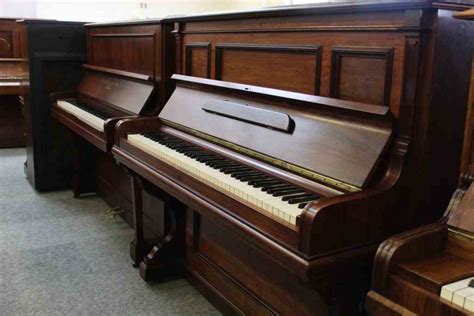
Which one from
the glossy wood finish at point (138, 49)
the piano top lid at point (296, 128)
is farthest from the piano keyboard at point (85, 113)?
the piano top lid at point (296, 128)

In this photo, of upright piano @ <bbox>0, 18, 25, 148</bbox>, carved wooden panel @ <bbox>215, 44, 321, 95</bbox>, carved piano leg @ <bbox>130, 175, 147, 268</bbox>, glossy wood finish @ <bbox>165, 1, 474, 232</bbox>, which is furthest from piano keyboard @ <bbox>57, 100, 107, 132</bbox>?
upright piano @ <bbox>0, 18, 25, 148</bbox>

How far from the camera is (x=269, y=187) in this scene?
1631mm

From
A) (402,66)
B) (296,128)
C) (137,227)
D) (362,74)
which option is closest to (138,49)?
(137,227)

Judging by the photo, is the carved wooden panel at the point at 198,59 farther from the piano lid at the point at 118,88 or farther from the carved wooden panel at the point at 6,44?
the carved wooden panel at the point at 6,44

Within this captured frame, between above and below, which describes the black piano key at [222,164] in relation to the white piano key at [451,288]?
above

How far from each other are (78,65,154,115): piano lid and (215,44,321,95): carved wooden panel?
28.6 inches

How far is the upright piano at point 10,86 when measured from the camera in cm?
515

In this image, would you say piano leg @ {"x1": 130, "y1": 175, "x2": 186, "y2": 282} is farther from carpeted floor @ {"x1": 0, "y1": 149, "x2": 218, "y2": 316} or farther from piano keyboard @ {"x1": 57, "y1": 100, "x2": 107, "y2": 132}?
piano keyboard @ {"x1": 57, "y1": 100, "x2": 107, "y2": 132}

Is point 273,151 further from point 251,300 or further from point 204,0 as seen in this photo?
point 204,0

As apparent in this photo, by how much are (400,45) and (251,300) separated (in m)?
1.18

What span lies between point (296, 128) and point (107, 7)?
515 cm

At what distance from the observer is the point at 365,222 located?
55.4 inches

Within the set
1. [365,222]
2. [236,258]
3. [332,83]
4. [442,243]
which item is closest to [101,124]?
[236,258]

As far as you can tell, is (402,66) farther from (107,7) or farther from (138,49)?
(107,7)
